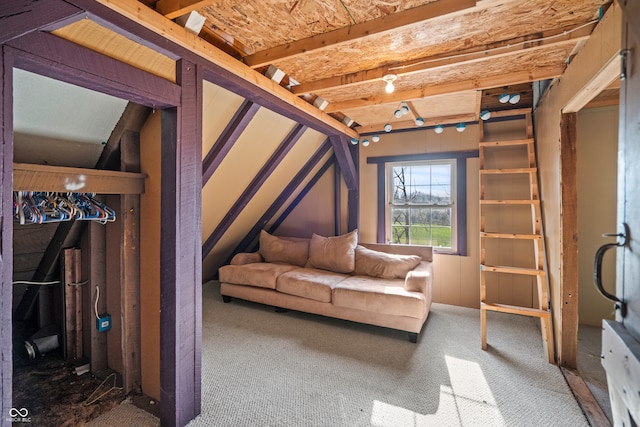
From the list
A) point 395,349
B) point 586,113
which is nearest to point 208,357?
point 395,349

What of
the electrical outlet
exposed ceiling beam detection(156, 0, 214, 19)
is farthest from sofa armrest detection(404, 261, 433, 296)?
exposed ceiling beam detection(156, 0, 214, 19)

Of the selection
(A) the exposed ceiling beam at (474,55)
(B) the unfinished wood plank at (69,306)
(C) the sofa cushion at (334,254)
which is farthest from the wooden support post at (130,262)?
(C) the sofa cushion at (334,254)

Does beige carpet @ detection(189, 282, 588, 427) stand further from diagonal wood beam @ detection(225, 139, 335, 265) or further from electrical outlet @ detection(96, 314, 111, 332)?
diagonal wood beam @ detection(225, 139, 335, 265)

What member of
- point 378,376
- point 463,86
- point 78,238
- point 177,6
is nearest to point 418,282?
point 378,376

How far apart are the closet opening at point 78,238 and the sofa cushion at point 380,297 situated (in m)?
1.80

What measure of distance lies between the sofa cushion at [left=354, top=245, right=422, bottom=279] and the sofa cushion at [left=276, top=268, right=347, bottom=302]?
27 centimetres

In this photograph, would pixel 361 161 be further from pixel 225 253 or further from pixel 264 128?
pixel 225 253

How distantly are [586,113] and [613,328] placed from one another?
2.88 meters

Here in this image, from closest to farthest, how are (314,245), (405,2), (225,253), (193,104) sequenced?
(405,2) < (193,104) < (314,245) < (225,253)

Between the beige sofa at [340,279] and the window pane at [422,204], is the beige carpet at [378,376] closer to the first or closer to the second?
the beige sofa at [340,279]

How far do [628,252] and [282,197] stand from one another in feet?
12.4

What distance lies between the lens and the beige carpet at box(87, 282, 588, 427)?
1.72m

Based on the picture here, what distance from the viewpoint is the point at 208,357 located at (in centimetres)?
242

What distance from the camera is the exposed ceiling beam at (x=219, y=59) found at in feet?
4.30
